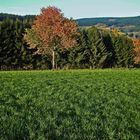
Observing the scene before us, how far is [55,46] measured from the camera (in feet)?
278

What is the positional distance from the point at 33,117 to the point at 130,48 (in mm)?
110921

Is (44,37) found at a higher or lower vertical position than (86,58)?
higher

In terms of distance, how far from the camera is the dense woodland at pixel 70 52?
9081cm

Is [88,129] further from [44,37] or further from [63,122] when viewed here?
[44,37]

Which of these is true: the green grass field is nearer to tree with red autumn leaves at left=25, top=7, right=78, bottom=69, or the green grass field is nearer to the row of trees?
tree with red autumn leaves at left=25, top=7, right=78, bottom=69

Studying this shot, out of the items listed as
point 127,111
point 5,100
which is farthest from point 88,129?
point 5,100

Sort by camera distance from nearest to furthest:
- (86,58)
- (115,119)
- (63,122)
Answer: (63,122)
(115,119)
(86,58)

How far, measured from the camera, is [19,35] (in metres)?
94.6

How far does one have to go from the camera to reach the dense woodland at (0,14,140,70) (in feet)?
298

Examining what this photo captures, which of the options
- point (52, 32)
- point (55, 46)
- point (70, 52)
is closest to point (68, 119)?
point (52, 32)

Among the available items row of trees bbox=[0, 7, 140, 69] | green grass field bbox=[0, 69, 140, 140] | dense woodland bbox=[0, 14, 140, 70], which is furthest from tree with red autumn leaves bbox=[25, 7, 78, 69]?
green grass field bbox=[0, 69, 140, 140]

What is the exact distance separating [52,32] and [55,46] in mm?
3268

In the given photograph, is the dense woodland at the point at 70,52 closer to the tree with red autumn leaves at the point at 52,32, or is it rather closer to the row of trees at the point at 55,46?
the row of trees at the point at 55,46

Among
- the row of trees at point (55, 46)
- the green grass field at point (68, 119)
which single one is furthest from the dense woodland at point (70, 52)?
the green grass field at point (68, 119)
